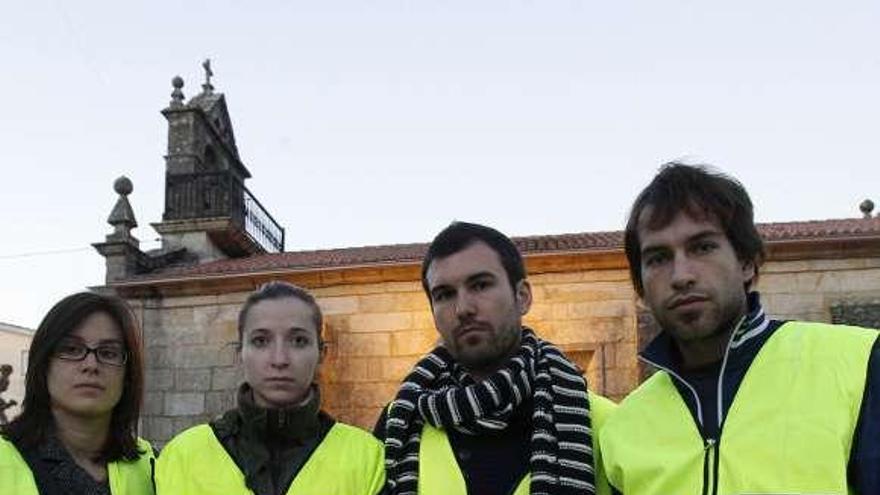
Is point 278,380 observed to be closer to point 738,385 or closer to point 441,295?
point 441,295

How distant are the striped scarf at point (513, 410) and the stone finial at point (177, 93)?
15208 mm

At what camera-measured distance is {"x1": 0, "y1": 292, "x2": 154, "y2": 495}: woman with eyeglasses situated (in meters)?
2.90

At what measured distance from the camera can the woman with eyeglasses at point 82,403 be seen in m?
2.90

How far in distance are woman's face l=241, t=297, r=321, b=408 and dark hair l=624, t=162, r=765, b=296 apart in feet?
3.86

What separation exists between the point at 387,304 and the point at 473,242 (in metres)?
9.22

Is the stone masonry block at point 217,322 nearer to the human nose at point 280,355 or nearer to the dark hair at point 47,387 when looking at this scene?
the dark hair at point 47,387

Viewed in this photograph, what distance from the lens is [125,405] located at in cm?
317

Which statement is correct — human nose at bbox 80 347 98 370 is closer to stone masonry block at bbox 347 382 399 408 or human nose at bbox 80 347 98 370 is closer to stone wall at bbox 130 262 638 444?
stone wall at bbox 130 262 638 444

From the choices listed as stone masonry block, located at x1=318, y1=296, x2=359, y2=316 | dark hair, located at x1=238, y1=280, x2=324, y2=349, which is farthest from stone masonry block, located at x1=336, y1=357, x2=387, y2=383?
dark hair, located at x1=238, y1=280, x2=324, y2=349

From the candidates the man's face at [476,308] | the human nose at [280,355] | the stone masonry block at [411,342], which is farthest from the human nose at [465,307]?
the stone masonry block at [411,342]

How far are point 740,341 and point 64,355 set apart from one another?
219 centimetres

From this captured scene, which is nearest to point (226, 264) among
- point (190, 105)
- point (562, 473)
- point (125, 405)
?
point (190, 105)

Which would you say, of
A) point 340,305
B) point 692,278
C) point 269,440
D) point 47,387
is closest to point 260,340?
point 269,440

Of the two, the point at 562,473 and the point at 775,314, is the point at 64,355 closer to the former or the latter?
the point at 562,473
